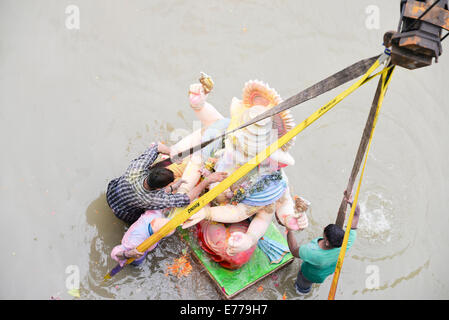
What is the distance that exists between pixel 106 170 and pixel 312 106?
7.12ft

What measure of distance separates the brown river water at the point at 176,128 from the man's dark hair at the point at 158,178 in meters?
0.77

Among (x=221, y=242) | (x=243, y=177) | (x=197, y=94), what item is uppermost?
(x=197, y=94)

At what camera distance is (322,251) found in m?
2.70

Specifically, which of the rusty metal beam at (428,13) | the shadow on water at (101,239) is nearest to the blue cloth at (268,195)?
the shadow on water at (101,239)

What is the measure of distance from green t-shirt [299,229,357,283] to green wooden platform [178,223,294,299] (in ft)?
1.14

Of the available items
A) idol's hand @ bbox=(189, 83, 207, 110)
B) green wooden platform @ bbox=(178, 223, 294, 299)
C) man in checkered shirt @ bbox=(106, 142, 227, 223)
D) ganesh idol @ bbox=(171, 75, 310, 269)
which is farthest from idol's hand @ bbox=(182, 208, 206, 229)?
idol's hand @ bbox=(189, 83, 207, 110)

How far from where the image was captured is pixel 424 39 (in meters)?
1.83

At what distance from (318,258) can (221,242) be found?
700mm

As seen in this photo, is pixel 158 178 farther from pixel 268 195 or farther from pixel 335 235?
pixel 335 235

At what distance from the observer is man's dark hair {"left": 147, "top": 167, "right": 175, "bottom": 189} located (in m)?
2.62

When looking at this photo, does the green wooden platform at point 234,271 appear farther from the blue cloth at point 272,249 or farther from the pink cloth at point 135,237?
the pink cloth at point 135,237

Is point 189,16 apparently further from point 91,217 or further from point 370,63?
point 370,63

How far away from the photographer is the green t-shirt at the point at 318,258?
270cm

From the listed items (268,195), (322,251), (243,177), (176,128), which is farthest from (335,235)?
(176,128)
